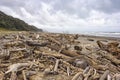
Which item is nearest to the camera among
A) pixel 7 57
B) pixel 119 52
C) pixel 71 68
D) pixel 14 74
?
pixel 14 74

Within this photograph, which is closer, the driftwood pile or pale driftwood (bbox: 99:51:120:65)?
the driftwood pile

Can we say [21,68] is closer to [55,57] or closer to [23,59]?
[23,59]

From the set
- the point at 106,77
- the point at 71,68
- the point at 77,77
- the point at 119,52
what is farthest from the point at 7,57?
the point at 119,52

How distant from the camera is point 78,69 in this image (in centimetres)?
849

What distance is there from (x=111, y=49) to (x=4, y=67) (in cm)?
652

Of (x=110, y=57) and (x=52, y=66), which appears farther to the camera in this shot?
(x=110, y=57)

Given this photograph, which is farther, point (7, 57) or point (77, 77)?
point (7, 57)

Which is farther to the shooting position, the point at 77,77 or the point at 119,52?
the point at 119,52

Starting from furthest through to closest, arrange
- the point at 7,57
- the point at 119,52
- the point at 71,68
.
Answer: the point at 119,52 → the point at 7,57 → the point at 71,68

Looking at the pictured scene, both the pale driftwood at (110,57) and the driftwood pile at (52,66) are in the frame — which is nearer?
the driftwood pile at (52,66)

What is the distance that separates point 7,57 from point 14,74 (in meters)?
2.36

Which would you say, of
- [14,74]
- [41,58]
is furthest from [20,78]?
[41,58]

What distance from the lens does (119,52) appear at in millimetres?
11867

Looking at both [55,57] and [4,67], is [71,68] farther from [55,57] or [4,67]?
[4,67]
